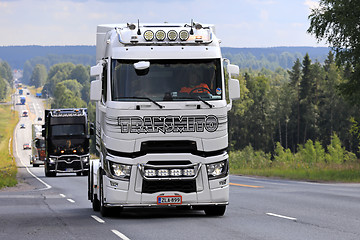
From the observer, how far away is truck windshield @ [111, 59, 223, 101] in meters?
15.4

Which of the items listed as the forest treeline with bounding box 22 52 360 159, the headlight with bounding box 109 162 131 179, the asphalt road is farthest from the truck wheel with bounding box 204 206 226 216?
the forest treeline with bounding box 22 52 360 159

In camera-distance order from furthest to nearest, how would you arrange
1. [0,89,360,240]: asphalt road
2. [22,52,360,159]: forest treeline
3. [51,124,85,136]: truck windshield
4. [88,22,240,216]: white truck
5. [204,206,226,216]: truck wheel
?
[22,52,360,159]: forest treeline < [51,124,85,136]: truck windshield < [204,206,226,216]: truck wheel < [88,22,240,216]: white truck < [0,89,360,240]: asphalt road

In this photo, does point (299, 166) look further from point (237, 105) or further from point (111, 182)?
point (237, 105)

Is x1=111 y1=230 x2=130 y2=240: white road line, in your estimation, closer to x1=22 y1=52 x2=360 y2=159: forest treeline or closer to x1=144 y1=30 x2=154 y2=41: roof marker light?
x1=144 y1=30 x2=154 y2=41: roof marker light

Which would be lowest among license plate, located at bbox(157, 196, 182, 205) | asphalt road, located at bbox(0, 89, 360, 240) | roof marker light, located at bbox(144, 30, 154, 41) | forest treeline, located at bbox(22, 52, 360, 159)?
forest treeline, located at bbox(22, 52, 360, 159)

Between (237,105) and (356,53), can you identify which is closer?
(356,53)

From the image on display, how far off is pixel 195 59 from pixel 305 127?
12167 centimetres

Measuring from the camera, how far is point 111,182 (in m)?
15.6

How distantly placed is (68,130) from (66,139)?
0.74 meters

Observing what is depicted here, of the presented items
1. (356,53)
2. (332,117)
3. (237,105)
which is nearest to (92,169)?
(356,53)

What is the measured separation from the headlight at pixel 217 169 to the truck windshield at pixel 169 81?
1328 millimetres

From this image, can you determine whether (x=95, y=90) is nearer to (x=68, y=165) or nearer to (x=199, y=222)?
(x=199, y=222)

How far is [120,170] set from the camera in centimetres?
1538

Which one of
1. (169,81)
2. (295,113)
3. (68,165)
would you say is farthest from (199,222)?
(295,113)
